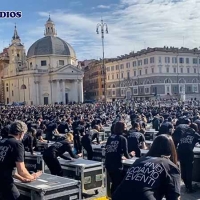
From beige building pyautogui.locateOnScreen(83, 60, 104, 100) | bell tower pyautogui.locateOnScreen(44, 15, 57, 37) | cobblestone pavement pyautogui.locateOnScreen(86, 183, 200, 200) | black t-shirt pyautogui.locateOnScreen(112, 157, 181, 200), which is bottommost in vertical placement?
cobblestone pavement pyautogui.locateOnScreen(86, 183, 200, 200)

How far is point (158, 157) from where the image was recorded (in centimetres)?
388

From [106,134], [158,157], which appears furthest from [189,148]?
[106,134]

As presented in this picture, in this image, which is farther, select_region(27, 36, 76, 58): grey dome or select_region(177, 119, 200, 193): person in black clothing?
select_region(27, 36, 76, 58): grey dome

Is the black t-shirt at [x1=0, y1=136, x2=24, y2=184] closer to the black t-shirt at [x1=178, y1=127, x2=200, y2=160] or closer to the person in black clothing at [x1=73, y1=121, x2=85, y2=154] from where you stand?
the black t-shirt at [x1=178, y1=127, x2=200, y2=160]

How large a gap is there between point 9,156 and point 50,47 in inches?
4000

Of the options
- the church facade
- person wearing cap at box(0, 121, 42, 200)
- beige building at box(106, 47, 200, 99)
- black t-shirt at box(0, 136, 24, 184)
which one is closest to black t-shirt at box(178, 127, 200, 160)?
person wearing cap at box(0, 121, 42, 200)

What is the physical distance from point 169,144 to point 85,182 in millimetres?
5442

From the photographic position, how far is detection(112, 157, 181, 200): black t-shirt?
3.63 metres

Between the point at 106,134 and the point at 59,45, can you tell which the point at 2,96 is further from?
the point at 106,134

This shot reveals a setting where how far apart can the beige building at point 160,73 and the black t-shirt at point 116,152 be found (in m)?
79.1

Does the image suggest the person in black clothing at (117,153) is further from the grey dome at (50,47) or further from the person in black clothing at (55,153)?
the grey dome at (50,47)

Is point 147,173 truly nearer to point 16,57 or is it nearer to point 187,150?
point 187,150

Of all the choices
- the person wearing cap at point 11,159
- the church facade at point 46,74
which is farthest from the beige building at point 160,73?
the person wearing cap at point 11,159

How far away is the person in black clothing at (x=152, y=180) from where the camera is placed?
11.9 ft
